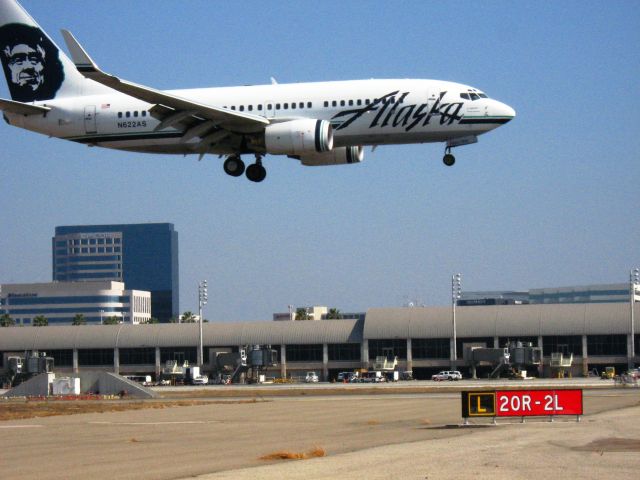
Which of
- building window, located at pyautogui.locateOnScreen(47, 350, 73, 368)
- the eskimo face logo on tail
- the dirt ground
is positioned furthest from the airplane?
building window, located at pyautogui.locateOnScreen(47, 350, 73, 368)

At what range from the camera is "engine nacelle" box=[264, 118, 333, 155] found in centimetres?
6062

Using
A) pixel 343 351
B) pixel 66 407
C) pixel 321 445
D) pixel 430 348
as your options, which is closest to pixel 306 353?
pixel 343 351

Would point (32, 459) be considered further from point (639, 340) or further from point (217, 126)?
point (639, 340)

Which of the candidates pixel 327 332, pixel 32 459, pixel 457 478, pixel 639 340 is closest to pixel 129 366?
pixel 327 332

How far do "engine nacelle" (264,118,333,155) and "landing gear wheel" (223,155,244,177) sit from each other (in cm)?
458

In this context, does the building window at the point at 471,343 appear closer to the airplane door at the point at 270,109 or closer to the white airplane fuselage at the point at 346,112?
the white airplane fuselage at the point at 346,112

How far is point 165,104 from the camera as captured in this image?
61.7 m

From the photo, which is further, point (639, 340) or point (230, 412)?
point (639, 340)

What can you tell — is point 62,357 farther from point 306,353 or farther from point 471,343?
point 471,343

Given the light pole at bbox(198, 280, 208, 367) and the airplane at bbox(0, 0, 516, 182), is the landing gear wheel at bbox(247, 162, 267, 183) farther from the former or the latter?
the light pole at bbox(198, 280, 208, 367)

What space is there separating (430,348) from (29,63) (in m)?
80.9

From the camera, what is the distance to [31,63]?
240 ft

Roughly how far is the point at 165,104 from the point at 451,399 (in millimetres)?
22703

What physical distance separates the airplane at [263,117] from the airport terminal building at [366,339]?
74899mm
